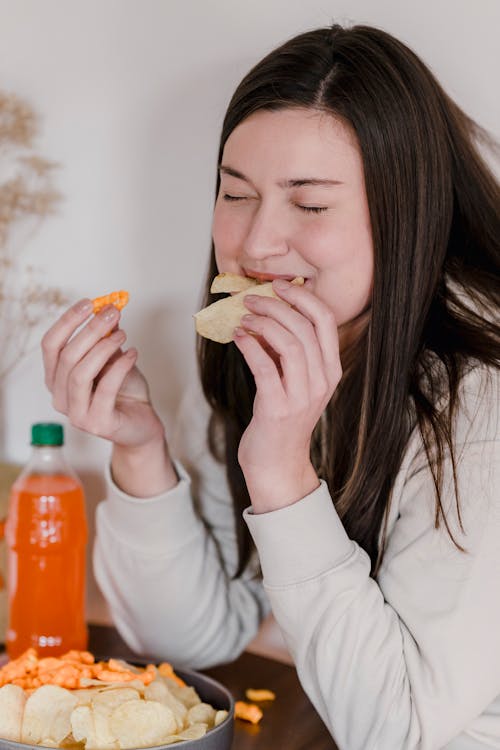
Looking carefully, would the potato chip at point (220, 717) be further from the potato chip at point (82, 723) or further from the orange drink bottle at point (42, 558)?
the orange drink bottle at point (42, 558)

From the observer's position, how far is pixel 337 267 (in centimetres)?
108

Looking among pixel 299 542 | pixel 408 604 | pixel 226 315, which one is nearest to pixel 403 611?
pixel 408 604

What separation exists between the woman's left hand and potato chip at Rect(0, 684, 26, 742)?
0.30m

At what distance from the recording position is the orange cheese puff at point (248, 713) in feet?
3.82

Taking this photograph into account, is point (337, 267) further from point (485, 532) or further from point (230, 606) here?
point (230, 606)

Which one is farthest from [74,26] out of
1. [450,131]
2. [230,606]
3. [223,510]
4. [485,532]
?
[485,532]

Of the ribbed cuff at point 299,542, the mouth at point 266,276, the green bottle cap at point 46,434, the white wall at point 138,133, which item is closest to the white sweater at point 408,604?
the ribbed cuff at point 299,542

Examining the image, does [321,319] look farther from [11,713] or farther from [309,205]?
[11,713]

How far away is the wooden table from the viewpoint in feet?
3.70

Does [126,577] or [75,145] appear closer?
[126,577]

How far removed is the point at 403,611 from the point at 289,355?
28 cm

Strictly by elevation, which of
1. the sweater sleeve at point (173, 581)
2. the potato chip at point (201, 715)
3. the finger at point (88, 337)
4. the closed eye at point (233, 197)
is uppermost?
the closed eye at point (233, 197)

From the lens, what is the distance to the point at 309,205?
1.06m

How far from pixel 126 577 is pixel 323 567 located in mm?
401
